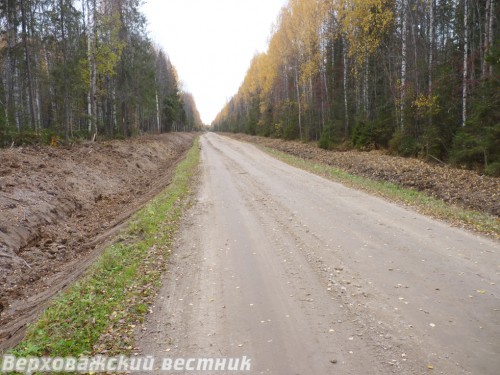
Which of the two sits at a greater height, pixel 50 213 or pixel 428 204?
pixel 50 213

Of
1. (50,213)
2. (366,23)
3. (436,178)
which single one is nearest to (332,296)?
(50,213)

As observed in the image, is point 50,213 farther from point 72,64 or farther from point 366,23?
point 366,23

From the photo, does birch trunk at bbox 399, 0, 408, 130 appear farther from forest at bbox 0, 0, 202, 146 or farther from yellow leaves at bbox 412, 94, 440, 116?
forest at bbox 0, 0, 202, 146

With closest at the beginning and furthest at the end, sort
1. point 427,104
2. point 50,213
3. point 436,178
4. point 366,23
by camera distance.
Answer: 1. point 50,213
2. point 436,178
3. point 427,104
4. point 366,23

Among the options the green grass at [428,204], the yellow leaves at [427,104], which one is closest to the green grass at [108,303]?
the green grass at [428,204]

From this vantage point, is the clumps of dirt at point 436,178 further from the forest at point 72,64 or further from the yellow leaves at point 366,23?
the forest at point 72,64

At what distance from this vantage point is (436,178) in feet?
43.5

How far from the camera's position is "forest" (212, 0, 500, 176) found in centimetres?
1470

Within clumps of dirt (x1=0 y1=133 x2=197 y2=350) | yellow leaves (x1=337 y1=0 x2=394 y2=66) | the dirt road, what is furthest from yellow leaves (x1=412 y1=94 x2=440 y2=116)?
clumps of dirt (x1=0 y1=133 x2=197 y2=350)

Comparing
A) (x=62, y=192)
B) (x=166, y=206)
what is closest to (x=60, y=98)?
(x=62, y=192)

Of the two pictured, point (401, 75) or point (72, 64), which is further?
point (401, 75)

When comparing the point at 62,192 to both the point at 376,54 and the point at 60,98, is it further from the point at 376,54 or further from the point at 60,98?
the point at 376,54

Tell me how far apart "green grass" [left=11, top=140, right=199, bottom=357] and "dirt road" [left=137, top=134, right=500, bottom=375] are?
0.97 feet

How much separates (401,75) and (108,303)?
20712 millimetres
